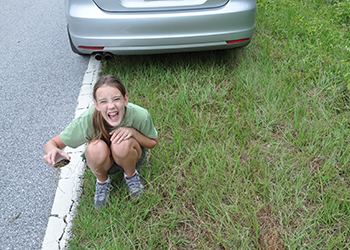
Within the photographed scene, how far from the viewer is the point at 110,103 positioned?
192cm

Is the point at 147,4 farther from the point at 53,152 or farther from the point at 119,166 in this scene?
the point at 53,152

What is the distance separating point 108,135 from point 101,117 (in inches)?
5.4

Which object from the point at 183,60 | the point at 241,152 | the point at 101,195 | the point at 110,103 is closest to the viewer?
the point at 110,103

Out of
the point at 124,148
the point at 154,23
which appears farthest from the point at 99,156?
the point at 154,23

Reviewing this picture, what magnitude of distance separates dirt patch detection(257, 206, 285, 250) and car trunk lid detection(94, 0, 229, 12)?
6.39 feet

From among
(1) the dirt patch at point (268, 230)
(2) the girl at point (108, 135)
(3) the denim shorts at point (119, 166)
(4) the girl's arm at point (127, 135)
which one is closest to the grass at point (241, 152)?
(1) the dirt patch at point (268, 230)

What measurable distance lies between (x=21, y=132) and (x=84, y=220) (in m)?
1.36

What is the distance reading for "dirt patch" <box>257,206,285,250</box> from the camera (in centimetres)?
190

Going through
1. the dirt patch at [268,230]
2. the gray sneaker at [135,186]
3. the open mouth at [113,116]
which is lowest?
the dirt patch at [268,230]

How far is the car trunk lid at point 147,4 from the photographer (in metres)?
2.89

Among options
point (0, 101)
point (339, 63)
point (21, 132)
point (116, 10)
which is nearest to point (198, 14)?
point (116, 10)

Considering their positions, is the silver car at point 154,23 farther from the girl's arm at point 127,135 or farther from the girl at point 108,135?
the girl's arm at point 127,135

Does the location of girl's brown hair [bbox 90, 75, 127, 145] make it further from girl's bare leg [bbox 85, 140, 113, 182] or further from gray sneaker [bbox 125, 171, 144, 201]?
gray sneaker [bbox 125, 171, 144, 201]

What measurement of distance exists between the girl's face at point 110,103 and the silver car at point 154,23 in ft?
3.96
